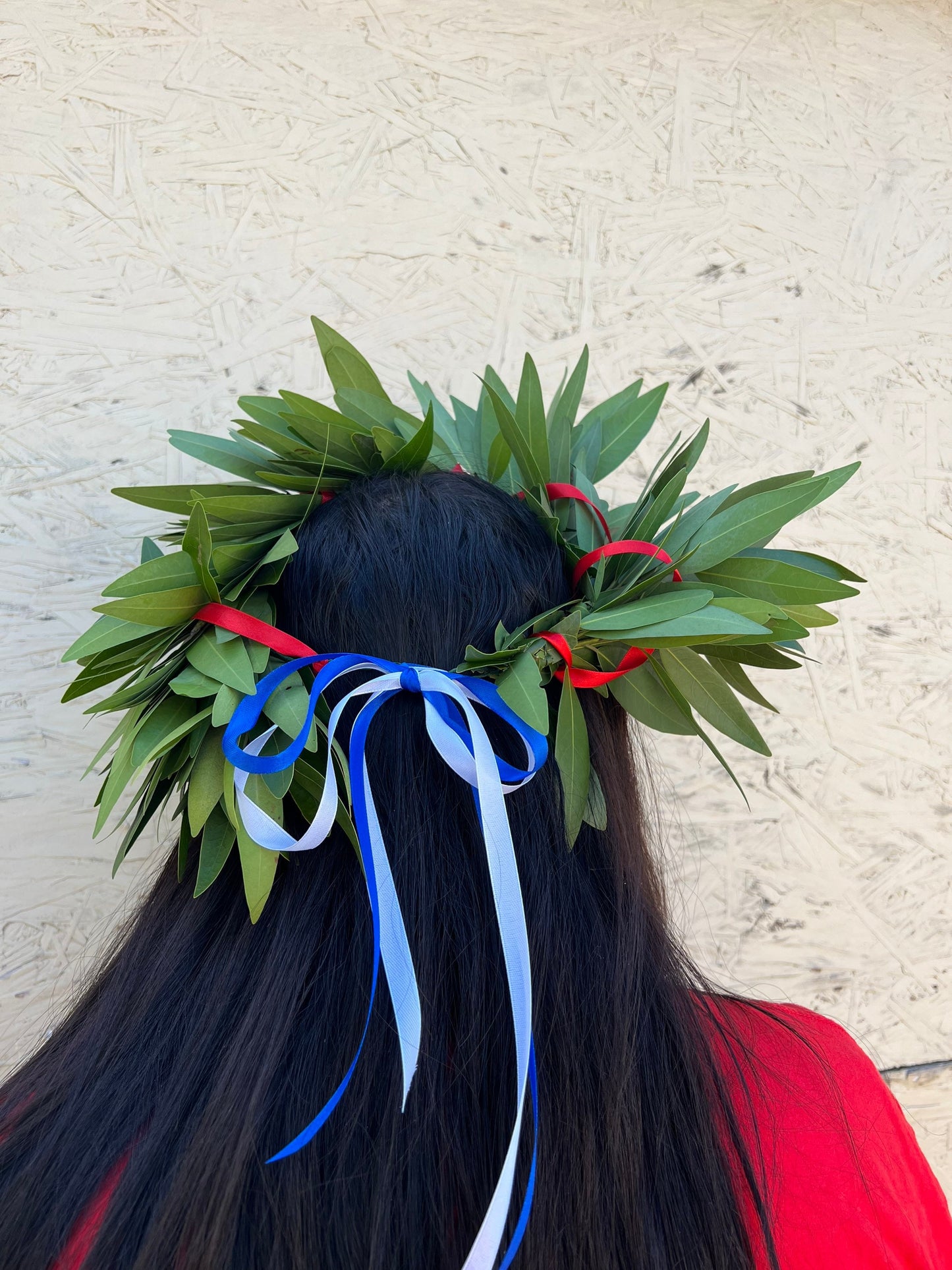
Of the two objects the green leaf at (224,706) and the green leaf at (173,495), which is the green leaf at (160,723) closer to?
the green leaf at (224,706)

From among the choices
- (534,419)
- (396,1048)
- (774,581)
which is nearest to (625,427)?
(534,419)

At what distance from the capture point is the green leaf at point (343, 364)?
0.68 metres

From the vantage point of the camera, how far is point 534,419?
2.20 ft

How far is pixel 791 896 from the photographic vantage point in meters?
1.08

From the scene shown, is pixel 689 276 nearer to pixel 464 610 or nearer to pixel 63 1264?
pixel 464 610

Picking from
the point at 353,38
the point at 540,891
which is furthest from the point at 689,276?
the point at 540,891

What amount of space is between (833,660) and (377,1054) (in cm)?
79

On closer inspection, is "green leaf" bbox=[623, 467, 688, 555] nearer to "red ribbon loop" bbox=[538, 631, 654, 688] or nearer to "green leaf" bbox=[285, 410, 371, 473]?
"red ribbon loop" bbox=[538, 631, 654, 688]

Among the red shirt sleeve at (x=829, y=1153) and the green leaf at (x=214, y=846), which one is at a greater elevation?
the green leaf at (x=214, y=846)

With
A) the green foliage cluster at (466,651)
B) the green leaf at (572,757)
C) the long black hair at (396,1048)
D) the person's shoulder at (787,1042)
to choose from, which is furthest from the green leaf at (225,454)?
the person's shoulder at (787,1042)

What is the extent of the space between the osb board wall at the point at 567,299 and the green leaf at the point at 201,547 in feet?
1.39

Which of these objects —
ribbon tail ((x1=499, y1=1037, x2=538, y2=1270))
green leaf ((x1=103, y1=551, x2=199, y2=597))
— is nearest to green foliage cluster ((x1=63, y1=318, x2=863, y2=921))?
green leaf ((x1=103, y1=551, x2=199, y2=597))

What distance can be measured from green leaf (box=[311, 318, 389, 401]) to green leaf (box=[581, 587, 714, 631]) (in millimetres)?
268

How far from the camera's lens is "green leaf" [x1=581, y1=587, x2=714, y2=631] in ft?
1.81
